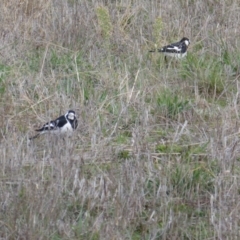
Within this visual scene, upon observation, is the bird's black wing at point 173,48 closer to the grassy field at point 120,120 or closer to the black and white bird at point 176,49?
the black and white bird at point 176,49

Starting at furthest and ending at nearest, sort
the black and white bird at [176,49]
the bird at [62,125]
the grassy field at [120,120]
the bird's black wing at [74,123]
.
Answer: the black and white bird at [176,49]
the bird's black wing at [74,123]
the bird at [62,125]
the grassy field at [120,120]

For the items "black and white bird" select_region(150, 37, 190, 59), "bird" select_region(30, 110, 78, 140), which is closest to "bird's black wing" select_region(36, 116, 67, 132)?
"bird" select_region(30, 110, 78, 140)

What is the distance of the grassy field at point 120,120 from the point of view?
16.1 ft

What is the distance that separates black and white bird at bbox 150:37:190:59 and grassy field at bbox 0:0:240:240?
9cm

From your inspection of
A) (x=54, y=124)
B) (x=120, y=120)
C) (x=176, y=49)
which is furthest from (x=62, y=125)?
(x=176, y=49)

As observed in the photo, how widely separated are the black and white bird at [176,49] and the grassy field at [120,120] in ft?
0.30

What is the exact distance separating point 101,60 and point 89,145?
2.01 m

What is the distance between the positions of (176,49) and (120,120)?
1490mm

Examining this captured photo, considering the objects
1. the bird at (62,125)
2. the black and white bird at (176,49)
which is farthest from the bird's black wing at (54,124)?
the black and white bird at (176,49)

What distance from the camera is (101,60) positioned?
7.87 m

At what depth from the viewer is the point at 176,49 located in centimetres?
775

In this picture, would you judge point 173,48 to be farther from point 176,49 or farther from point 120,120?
point 120,120

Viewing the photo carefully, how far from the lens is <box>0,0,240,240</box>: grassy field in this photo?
4914 millimetres

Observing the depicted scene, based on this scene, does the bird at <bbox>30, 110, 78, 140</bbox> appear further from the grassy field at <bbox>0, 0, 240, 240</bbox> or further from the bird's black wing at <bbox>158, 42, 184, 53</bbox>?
the bird's black wing at <bbox>158, 42, 184, 53</bbox>
